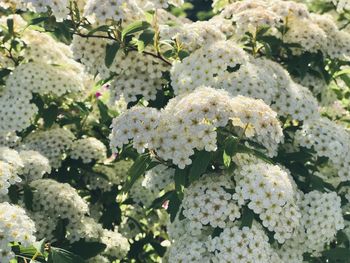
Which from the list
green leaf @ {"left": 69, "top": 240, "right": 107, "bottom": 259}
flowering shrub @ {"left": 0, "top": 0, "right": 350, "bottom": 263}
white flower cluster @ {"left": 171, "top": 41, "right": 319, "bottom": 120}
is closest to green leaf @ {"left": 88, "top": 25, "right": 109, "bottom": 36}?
flowering shrub @ {"left": 0, "top": 0, "right": 350, "bottom": 263}

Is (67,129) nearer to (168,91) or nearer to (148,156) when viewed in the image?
(168,91)

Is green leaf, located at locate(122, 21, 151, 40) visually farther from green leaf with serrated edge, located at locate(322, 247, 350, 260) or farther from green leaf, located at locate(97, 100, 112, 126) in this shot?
green leaf with serrated edge, located at locate(322, 247, 350, 260)

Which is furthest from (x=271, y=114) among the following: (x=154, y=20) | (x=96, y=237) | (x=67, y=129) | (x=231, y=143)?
(x=67, y=129)

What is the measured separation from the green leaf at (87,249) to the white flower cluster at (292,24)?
1.95m

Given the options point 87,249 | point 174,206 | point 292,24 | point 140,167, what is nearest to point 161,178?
point 174,206

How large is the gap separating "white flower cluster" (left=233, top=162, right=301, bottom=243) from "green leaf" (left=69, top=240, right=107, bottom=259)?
128 centimetres

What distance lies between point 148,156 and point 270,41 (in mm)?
1662

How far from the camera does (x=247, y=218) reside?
4.23 metres

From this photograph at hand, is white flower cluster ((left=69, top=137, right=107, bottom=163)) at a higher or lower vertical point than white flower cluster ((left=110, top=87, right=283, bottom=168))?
lower

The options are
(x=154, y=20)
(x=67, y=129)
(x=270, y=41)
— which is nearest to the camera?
(x=154, y=20)

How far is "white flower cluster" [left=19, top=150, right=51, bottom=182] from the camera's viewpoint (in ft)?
17.4

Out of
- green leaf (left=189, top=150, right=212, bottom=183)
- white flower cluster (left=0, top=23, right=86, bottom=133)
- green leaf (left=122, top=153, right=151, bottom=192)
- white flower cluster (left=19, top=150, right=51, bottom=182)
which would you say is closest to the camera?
green leaf (left=189, top=150, right=212, bottom=183)

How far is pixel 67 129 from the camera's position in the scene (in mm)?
6570

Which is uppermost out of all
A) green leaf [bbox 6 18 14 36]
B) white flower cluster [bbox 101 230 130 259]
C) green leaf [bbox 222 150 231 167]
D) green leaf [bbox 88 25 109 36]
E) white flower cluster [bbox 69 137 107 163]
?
green leaf [bbox 222 150 231 167]
